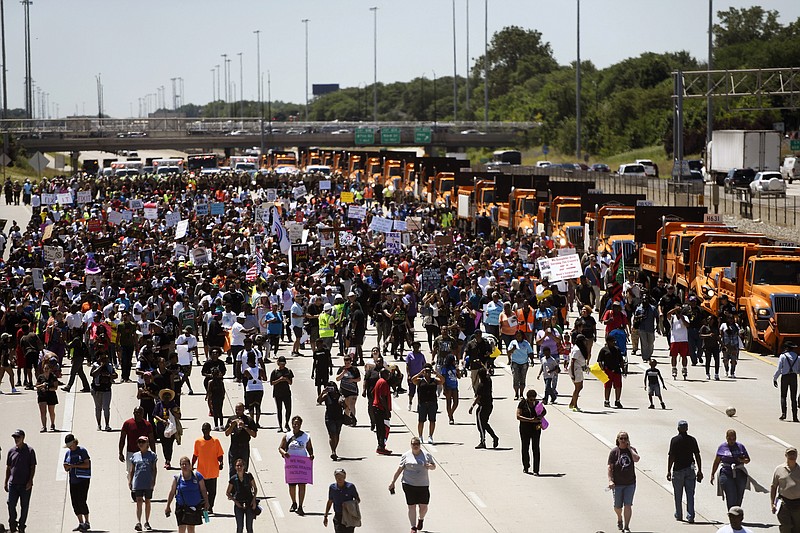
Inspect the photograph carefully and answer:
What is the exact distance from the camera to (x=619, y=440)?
15742 mm

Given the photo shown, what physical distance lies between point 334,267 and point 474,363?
13027 millimetres

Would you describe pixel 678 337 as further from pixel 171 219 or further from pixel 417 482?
pixel 171 219

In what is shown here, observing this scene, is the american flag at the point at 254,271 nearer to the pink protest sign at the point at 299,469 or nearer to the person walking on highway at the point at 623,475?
the pink protest sign at the point at 299,469

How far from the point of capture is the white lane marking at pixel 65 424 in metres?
19.5

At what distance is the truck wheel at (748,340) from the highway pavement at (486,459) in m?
1.94

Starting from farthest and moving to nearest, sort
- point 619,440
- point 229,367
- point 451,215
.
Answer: point 451,215 → point 229,367 → point 619,440

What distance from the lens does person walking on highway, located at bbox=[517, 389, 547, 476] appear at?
18.4m

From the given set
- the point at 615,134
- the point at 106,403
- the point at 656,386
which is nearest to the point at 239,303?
the point at 106,403

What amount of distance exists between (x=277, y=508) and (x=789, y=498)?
20.0ft

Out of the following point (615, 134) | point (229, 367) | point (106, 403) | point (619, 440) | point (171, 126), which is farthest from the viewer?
point (171, 126)

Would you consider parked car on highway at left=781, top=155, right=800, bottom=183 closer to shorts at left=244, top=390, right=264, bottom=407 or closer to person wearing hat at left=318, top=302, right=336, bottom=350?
person wearing hat at left=318, top=302, right=336, bottom=350

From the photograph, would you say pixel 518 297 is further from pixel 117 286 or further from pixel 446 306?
pixel 117 286

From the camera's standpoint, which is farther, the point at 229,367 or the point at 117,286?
the point at 117,286

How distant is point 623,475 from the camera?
15852 mm
